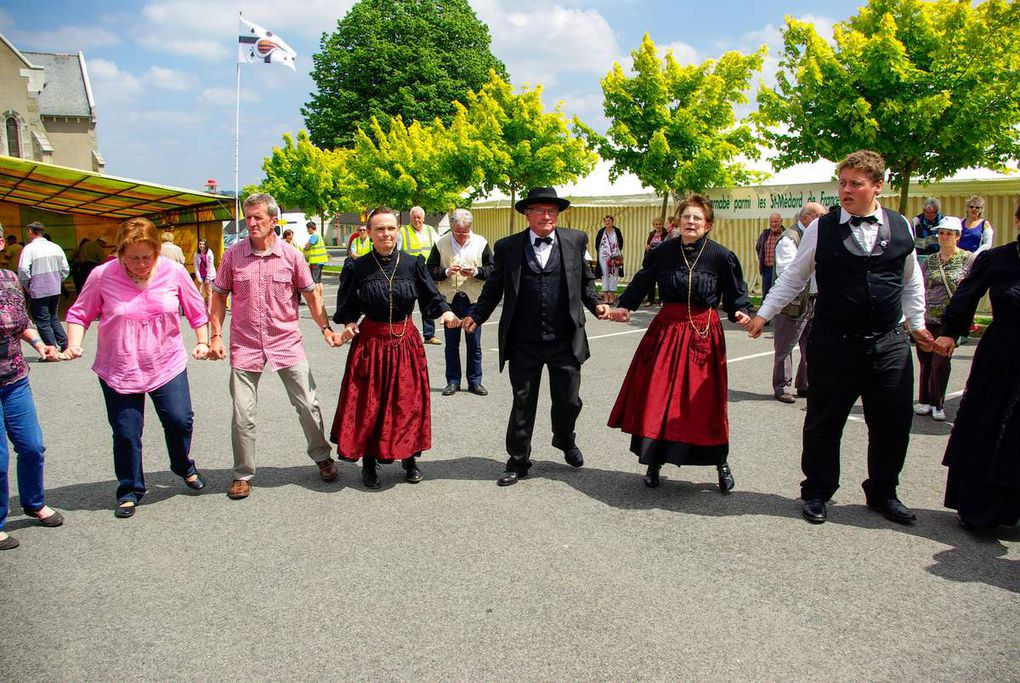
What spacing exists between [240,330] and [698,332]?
3.04 meters

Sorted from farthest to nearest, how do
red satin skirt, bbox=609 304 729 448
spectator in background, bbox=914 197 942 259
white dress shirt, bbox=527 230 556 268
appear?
spectator in background, bbox=914 197 942 259 → white dress shirt, bbox=527 230 556 268 → red satin skirt, bbox=609 304 729 448

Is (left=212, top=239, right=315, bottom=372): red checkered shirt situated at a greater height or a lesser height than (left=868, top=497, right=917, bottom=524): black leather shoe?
greater

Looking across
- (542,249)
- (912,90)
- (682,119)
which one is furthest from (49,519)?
(682,119)

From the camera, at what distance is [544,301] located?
5523mm

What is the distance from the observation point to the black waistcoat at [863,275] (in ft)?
14.6

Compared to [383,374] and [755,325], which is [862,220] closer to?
[755,325]

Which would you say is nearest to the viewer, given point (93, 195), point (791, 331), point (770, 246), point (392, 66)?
point (791, 331)

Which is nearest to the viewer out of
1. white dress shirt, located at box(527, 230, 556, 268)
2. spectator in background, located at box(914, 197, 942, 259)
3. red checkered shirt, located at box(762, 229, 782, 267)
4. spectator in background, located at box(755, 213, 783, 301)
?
white dress shirt, located at box(527, 230, 556, 268)

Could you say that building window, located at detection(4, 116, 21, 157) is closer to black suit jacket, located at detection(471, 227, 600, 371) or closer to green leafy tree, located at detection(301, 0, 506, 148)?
green leafy tree, located at detection(301, 0, 506, 148)

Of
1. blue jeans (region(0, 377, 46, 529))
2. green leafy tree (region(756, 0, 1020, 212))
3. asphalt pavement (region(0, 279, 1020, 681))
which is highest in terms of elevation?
green leafy tree (region(756, 0, 1020, 212))

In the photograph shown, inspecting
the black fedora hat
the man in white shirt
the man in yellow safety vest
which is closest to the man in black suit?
the black fedora hat

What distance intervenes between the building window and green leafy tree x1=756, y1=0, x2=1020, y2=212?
46.1 meters

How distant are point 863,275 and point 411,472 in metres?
3.17

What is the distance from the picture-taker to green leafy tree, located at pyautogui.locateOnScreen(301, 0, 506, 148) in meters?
47.7
